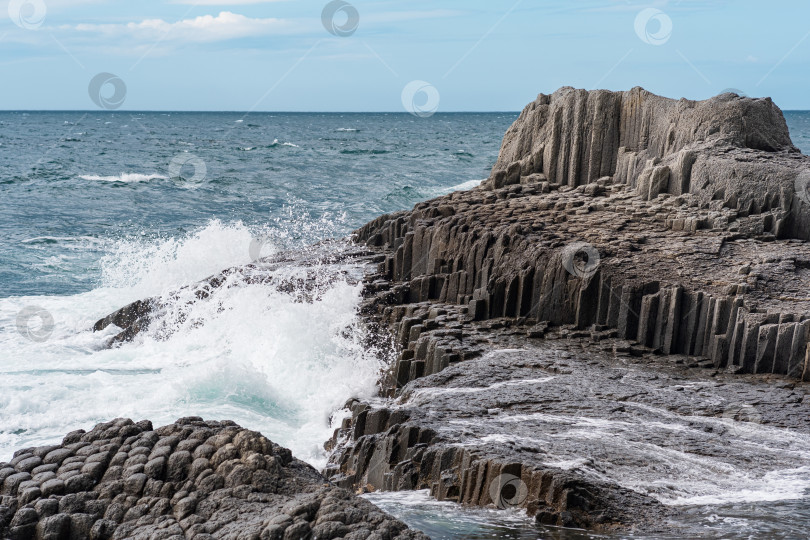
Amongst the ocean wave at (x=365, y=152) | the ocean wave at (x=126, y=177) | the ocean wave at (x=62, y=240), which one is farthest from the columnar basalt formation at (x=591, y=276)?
the ocean wave at (x=365, y=152)

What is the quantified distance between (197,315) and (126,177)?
2977 cm

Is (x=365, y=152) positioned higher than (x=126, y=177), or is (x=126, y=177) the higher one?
(x=365, y=152)

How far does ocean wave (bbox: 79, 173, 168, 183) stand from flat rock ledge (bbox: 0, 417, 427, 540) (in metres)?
38.0

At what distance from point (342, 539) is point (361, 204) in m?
28.3

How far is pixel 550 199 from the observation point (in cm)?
1560

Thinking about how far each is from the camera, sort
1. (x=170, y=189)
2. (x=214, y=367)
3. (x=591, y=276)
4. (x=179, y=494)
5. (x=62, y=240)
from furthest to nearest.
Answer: (x=170, y=189), (x=62, y=240), (x=214, y=367), (x=591, y=276), (x=179, y=494)

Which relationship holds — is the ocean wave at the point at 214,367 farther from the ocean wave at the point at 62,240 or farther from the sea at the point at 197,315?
the ocean wave at the point at 62,240

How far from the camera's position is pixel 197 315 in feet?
55.0

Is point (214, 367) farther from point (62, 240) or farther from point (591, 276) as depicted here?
point (62, 240)

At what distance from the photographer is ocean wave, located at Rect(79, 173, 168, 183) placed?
42875 millimetres

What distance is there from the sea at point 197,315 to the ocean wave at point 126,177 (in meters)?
0.11

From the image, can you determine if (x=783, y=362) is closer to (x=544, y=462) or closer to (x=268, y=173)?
(x=544, y=462)

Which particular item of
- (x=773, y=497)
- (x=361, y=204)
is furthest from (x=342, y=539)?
→ (x=361, y=204)

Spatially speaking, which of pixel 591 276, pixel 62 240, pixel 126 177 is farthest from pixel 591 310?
pixel 126 177
